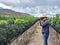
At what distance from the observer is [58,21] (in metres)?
34.3

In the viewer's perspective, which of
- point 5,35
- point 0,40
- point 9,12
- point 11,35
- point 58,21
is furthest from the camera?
point 9,12

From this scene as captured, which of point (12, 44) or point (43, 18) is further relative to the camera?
point (12, 44)

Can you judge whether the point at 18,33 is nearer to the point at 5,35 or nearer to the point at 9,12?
the point at 5,35

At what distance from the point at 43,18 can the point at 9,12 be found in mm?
35138

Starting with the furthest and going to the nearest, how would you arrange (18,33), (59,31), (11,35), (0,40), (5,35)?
(59,31) < (18,33) < (11,35) < (5,35) < (0,40)

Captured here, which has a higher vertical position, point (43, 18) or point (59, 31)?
point (43, 18)

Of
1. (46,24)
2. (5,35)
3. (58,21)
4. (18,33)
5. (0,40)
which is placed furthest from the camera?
(58,21)

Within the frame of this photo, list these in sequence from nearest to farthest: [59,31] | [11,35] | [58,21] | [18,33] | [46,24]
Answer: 1. [46,24]
2. [11,35]
3. [18,33]
4. [59,31]
5. [58,21]

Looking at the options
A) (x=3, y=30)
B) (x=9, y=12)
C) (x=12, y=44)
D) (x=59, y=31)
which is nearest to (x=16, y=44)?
(x=12, y=44)

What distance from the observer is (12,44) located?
19547 millimetres

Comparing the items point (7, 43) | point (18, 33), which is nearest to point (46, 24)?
point (7, 43)

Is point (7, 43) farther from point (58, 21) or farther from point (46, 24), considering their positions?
point (58, 21)

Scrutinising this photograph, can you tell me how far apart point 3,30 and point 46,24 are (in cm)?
462

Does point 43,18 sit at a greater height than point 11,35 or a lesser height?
greater
